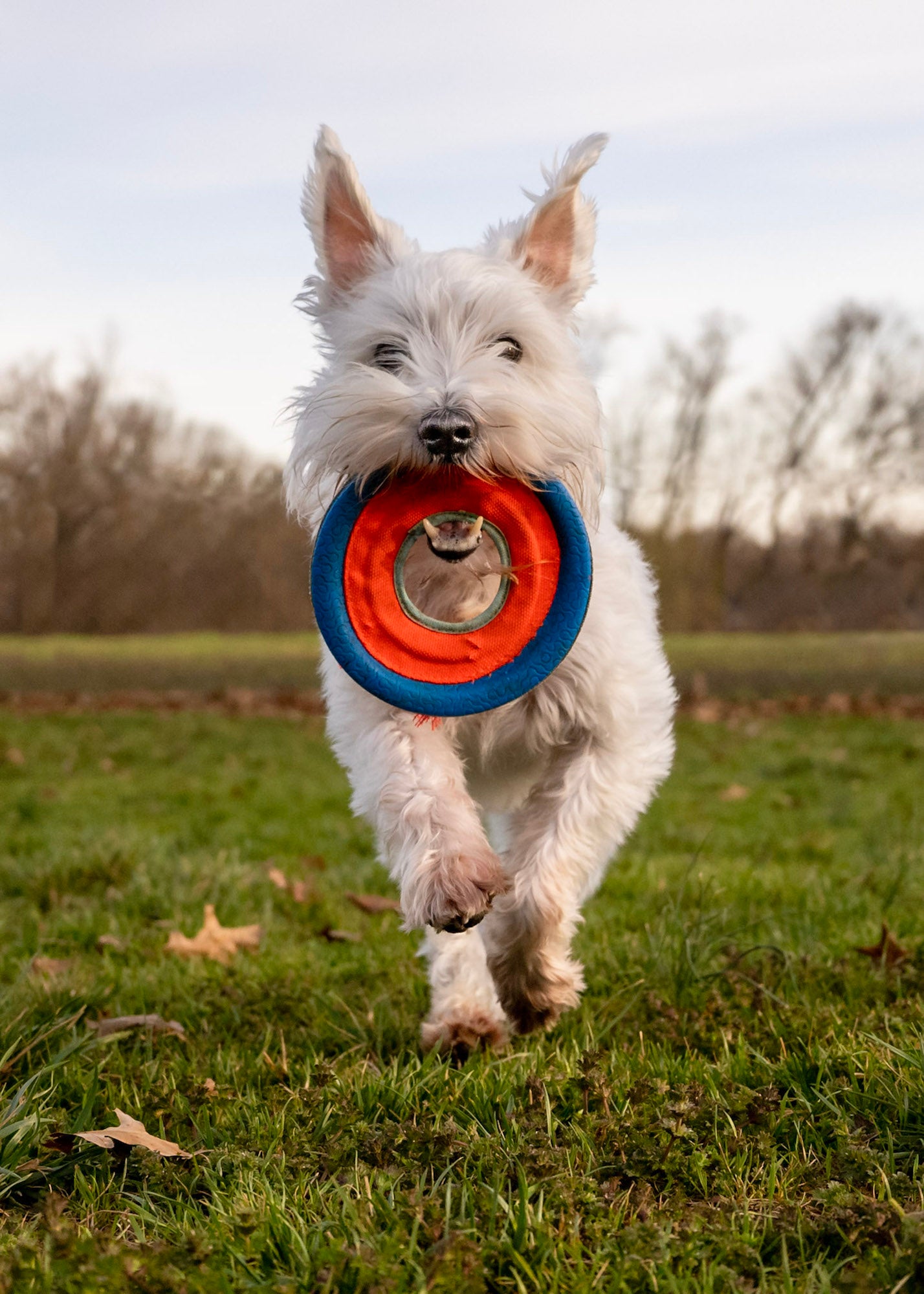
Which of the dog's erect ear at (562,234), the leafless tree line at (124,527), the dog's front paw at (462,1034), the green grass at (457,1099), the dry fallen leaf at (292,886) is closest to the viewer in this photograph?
the green grass at (457,1099)

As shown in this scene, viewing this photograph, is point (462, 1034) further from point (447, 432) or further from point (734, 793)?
point (734, 793)

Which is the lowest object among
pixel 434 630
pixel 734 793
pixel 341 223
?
pixel 734 793

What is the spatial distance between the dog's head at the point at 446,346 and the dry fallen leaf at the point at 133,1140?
1.81 metres

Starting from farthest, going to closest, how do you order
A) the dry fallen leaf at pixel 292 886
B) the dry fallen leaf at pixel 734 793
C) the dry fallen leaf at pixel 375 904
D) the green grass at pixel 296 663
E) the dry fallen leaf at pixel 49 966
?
the green grass at pixel 296 663, the dry fallen leaf at pixel 734 793, the dry fallen leaf at pixel 292 886, the dry fallen leaf at pixel 375 904, the dry fallen leaf at pixel 49 966

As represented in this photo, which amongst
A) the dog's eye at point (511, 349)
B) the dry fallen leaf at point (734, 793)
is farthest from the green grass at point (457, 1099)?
the dry fallen leaf at point (734, 793)

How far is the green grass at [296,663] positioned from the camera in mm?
22328

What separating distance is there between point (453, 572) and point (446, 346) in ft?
2.21

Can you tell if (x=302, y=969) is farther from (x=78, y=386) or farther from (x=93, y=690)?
(x=78, y=386)

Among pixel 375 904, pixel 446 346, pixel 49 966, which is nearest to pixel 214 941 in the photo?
pixel 49 966

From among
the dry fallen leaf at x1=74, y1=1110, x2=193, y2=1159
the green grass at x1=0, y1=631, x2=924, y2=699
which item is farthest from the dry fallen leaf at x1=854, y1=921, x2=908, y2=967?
the green grass at x1=0, y1=631, x2=924, y2=699

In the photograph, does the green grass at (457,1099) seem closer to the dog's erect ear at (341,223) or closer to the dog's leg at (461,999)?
the dog's leg at (461,999)

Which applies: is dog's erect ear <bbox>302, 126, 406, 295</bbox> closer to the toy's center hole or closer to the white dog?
the white dog

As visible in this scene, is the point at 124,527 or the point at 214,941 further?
the point at 124,527

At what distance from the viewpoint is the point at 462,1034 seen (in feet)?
11.5
